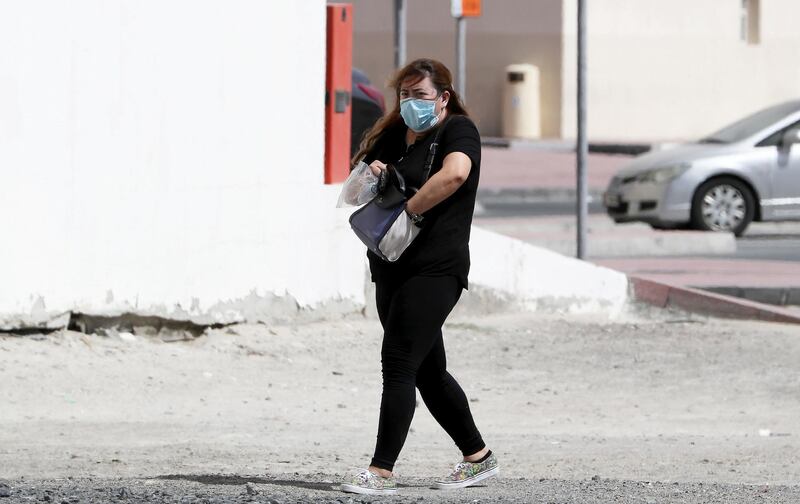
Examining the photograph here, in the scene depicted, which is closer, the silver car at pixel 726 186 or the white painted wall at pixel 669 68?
the silver car at pixel 726 186

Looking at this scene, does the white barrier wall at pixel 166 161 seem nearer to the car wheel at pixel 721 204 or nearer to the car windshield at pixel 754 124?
the car wheel at pixel 721 204

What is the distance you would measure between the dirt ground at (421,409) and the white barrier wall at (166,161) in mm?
290

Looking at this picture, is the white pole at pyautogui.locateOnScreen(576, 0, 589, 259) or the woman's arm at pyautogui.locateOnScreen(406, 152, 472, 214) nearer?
the woman's arm at pyautogui.locateOnScreen(406, 152, 472, 214)

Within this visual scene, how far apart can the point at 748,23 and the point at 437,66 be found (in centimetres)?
2810

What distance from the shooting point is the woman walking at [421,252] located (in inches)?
228

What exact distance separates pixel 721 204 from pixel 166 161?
900 cm

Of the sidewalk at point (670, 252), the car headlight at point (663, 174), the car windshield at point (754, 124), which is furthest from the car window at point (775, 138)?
the sidewalk at point (670, 252)

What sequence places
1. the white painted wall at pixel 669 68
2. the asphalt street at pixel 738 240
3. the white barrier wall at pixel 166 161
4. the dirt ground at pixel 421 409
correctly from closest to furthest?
the dirt ground at pixel 421 409
the white barrier wall at pixel 166 161
the asphalt street at pixel 738 240
the white painted wall at pixel 669 68

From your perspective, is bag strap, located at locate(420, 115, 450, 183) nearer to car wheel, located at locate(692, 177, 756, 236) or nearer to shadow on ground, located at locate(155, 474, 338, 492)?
shadow on ground, located at locate(155, 474, 338, 492)

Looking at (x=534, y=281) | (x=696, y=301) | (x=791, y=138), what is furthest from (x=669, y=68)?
(x=534, y=281)

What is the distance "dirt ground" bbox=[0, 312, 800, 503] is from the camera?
21.2 ft

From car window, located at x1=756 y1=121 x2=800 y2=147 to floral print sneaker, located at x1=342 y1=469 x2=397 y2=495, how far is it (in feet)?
39.2

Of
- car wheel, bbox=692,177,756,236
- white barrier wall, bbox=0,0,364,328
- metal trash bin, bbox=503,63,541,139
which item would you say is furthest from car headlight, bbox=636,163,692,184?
metal trash bin, bbox=503,63,541,139

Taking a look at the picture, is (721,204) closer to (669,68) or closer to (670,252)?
(670,252)
